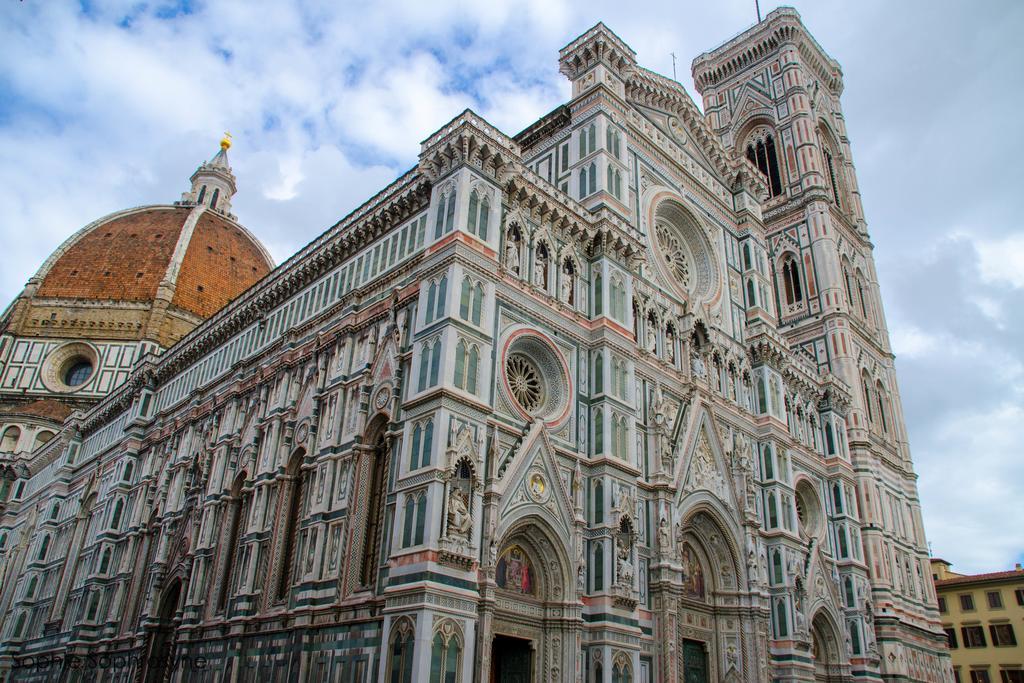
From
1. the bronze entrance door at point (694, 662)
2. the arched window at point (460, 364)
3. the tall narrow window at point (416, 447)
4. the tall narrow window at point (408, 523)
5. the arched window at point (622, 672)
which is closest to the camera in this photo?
the tall narrow window at point (408, 523)

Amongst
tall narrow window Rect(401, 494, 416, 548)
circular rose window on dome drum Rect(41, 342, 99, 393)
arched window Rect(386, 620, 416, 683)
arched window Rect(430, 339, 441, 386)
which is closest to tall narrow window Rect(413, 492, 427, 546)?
tall narrow window Rect(401, 494, 416, 548)

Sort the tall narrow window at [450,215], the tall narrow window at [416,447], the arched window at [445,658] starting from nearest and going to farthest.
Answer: the arched window at [445,658]
the tall narrow window at [416,447]
the tall narrow window at [450,215]

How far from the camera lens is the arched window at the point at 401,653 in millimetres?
17641

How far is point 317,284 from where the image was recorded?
99.2 feet

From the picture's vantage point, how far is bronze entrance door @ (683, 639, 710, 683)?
25.4 metres

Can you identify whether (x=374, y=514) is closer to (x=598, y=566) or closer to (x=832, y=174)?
(x=598, y=566)

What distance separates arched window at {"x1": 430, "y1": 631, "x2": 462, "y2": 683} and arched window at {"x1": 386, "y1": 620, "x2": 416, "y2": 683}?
0.47 m

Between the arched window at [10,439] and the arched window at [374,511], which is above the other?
the arched window at [10,439]

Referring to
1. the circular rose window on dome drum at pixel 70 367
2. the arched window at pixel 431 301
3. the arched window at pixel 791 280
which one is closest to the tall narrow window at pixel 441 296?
the arched window at pixel 431 301

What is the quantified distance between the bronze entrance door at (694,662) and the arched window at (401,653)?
10.9m

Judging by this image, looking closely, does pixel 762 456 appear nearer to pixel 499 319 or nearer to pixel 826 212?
pixel 499 319

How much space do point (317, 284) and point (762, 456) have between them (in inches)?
713

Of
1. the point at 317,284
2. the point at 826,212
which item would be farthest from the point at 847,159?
the point at 317,284

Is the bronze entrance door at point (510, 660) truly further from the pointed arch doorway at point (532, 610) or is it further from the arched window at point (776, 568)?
the arched window at point (776, 568)
